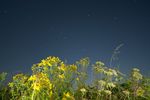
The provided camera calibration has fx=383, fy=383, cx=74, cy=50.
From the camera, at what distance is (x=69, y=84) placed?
7.11m

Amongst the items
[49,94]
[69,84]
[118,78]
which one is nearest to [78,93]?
[69,84]

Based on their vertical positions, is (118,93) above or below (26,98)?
above

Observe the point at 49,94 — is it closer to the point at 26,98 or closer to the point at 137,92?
the point at 26,98

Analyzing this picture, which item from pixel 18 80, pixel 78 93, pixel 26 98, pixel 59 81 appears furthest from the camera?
pixel 78 93

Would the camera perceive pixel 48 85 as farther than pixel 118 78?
No

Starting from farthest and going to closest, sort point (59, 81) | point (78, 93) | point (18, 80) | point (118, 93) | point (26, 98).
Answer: point (118, 93) < point (78, 93) < point (59, 81) < point (18, 80) < point (26, 98)

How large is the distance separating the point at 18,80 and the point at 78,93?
1540 mm

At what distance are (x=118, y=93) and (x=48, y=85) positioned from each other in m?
2.49

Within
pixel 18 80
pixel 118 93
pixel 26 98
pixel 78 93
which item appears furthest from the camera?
pixel 118 93

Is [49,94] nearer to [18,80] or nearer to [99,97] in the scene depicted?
[18,80]

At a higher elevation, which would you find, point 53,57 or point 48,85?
point 53,57

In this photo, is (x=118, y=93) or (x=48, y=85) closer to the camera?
(x=48, y=85)

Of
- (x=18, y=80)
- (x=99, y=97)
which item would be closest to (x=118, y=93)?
(x=99, y=97)

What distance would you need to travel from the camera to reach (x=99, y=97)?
7.50 meters
